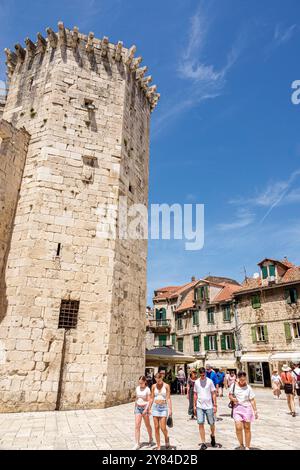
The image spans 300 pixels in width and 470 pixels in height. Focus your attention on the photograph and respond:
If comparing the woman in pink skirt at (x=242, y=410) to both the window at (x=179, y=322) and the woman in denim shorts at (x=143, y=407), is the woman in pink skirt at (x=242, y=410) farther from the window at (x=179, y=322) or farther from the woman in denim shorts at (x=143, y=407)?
the window at (x=179, y=322)

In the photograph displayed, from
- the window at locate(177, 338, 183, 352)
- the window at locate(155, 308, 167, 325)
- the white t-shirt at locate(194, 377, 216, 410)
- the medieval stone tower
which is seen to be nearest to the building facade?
the window at locate(177, 338, 183, 352)

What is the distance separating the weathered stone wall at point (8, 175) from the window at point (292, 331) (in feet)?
64.3

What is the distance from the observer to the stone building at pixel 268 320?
2219cm

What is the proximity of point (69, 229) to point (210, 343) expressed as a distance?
2158 cm

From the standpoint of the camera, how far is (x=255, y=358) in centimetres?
2286

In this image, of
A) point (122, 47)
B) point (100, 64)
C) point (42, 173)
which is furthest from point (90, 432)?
point (122, 47)

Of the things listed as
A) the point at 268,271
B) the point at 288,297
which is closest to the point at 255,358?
the point at 288,297

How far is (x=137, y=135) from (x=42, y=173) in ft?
16.6

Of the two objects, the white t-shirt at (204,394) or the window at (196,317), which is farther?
the window at (196,317)

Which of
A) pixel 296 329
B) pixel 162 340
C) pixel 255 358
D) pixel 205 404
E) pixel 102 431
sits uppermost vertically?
pixel 296 329

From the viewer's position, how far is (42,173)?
10.8 metres

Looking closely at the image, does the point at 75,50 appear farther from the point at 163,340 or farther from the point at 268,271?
the point at 163,340

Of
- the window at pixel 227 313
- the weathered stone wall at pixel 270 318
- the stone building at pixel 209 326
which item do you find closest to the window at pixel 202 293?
the stone building at pixel 209 326

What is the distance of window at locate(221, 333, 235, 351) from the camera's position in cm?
2606
